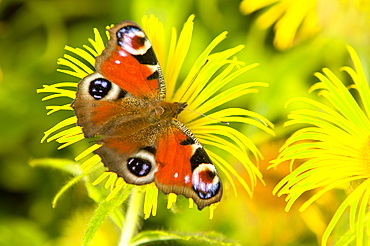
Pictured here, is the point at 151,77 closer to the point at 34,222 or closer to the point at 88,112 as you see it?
the point at 88,112

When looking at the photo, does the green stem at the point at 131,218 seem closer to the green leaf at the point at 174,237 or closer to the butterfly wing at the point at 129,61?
the green leaf at the point at 174,237

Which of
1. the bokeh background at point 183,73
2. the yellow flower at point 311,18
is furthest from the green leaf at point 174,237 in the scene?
the yellow flower at point 311,18

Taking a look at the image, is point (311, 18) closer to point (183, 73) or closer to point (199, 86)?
point (183, 73)

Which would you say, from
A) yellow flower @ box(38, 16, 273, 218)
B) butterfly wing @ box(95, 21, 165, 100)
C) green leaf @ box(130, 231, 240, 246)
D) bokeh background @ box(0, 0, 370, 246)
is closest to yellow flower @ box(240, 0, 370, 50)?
bokeh background @ box(0, 0, 370, 246)

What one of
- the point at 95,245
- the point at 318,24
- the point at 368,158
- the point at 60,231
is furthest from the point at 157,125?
the point at 318,24

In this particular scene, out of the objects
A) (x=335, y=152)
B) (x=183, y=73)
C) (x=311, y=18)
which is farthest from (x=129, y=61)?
(x=311, y=18)

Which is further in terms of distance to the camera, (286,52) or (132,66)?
(286,52)
